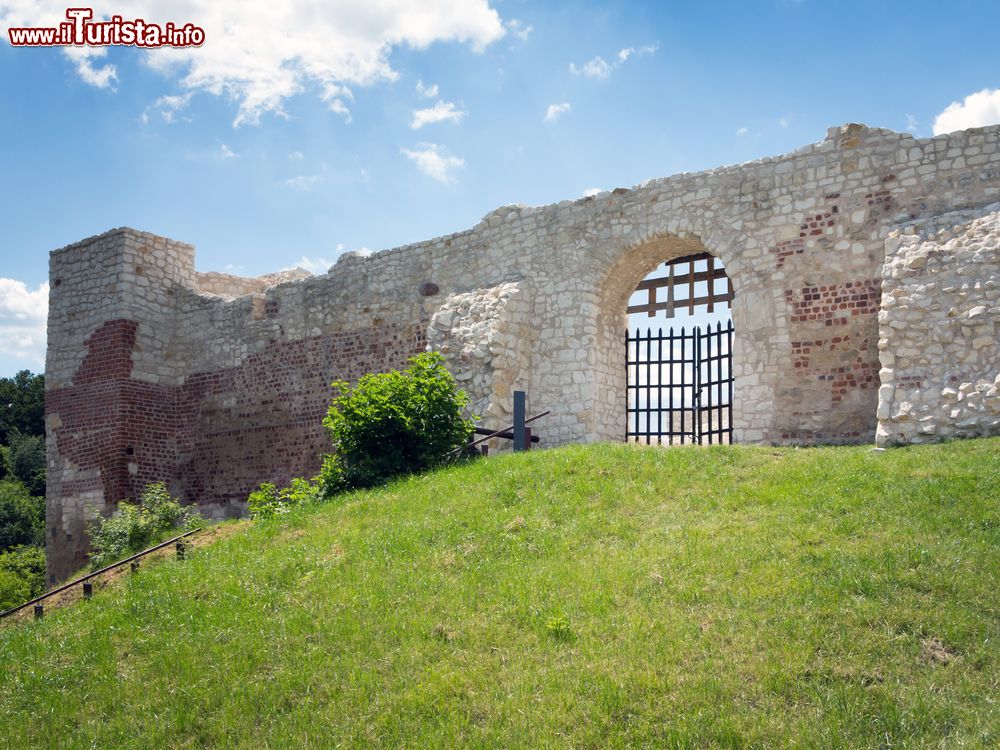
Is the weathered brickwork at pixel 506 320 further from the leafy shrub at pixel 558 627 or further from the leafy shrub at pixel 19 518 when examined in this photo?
the leafy shrub at pixel 19 518

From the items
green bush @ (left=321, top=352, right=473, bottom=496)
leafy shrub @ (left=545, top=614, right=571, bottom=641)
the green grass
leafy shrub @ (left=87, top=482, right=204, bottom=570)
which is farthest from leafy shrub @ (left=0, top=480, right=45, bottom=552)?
leafy shrub @ (left=545, top=614, right=571, bottom=641)

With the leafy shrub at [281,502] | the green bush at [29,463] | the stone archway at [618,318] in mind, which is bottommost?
the green bush at [29,463]

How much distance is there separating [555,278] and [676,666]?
27.0ft

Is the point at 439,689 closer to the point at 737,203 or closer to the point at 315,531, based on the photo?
the point at 315,531

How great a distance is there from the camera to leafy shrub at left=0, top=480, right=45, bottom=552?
77.4 feet

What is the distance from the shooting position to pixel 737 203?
470 inches

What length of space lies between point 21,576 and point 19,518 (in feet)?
15.8

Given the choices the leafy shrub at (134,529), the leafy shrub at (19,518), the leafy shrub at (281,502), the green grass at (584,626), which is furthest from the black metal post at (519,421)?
the leafy shrub at (19,518)

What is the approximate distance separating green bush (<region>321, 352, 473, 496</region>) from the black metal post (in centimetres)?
57

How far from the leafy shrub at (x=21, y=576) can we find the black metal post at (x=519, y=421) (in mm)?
10408

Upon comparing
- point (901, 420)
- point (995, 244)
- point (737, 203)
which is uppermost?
point (737, 203)

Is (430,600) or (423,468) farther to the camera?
(423,468)

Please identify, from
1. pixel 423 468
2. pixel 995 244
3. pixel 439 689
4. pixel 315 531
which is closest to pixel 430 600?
pixel 439 689

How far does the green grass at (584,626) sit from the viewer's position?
17.4 ft
